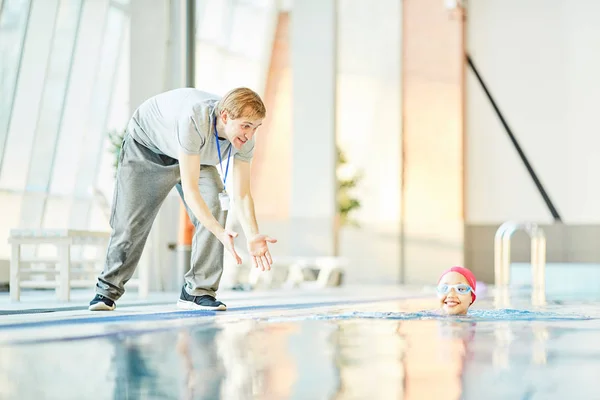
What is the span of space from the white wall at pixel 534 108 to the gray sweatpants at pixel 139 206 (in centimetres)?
810

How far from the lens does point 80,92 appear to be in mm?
9047

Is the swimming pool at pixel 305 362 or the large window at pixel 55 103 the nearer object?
the swimming pool at pixel 305 362

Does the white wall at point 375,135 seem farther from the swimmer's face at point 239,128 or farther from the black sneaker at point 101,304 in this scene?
the swimmer's face at point 239,128

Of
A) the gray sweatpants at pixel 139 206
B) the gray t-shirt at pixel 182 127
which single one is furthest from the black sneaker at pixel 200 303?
the gray t-shirt at pixel 182 127

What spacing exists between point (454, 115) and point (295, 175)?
216 cm

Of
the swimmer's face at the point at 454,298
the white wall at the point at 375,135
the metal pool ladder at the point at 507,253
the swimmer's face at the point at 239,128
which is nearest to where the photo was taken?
the swimmer's face at the point at 239,128

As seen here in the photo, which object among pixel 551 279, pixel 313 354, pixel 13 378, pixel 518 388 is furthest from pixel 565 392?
pixel 551 279

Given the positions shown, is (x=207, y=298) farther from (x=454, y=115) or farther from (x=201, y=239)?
(x=454, y=115)

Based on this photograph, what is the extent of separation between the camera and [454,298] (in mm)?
3430

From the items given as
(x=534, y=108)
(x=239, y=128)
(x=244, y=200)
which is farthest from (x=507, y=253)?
(x=239, y=128)

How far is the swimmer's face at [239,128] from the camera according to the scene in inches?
120

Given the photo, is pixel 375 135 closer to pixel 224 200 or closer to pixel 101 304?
pixel 101 304

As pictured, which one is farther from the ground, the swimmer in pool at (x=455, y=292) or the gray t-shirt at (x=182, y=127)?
the gray t-shirt at (x=182, y=127)

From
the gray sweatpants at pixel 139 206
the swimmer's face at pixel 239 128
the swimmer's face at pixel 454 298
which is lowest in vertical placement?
the swimmer's face at pixel 454 298
